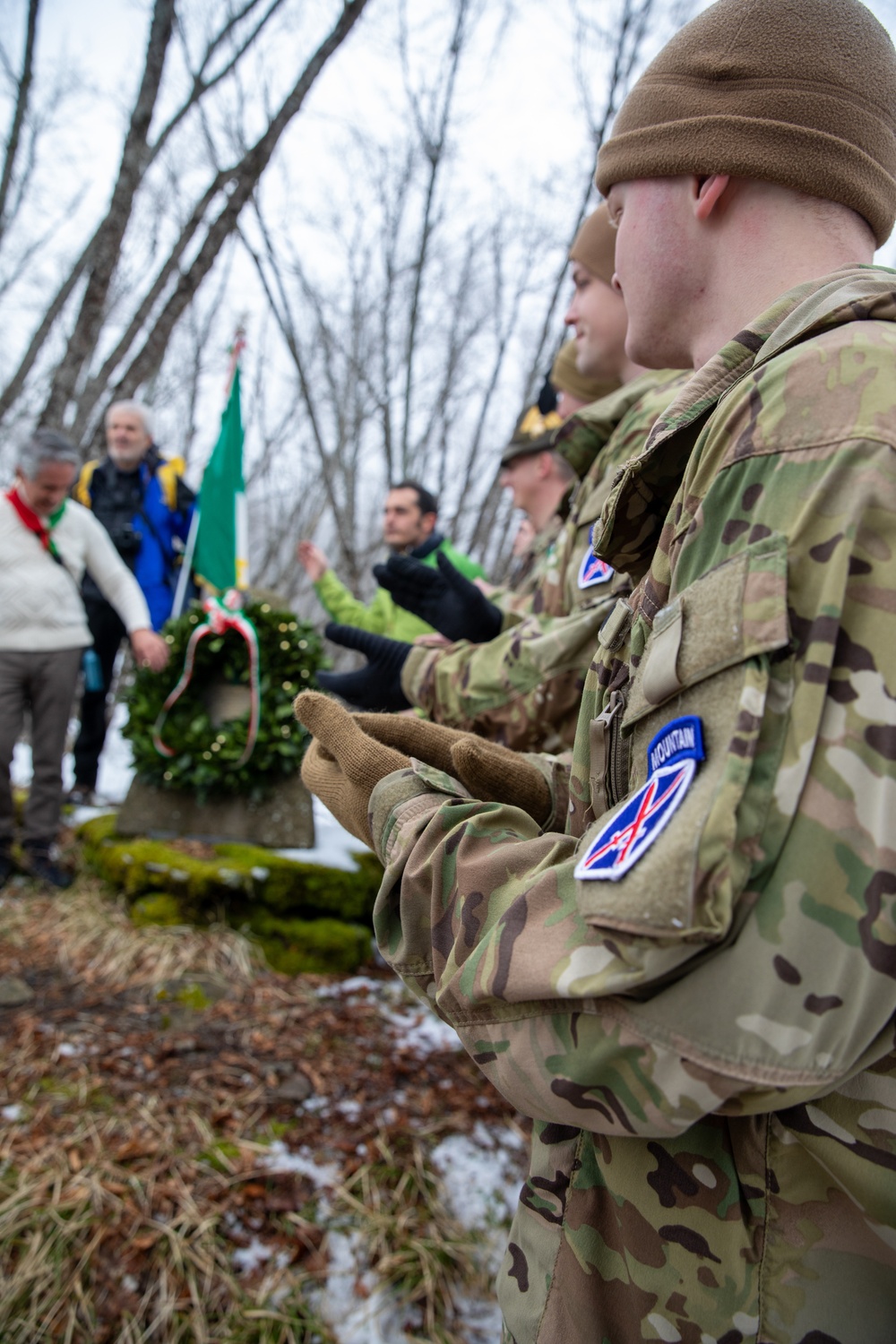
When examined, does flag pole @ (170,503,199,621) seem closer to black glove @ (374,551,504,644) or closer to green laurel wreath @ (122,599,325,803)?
green laurel wreath @ (122,599,325,803)

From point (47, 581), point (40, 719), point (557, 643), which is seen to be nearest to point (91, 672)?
point (40, 719)

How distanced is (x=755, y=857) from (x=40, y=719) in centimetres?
477

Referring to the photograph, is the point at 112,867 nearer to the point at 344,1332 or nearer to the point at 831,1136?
the point at 344,1332

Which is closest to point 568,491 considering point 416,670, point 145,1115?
point 416,670

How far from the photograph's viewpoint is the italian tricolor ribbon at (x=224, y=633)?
4602 millimetres

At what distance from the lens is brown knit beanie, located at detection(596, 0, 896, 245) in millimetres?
1102

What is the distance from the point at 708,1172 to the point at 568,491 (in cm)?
227

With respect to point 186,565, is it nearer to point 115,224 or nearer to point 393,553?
point 393,553

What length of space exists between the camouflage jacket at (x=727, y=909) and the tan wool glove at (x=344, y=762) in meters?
0.16

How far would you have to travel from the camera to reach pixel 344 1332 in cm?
218

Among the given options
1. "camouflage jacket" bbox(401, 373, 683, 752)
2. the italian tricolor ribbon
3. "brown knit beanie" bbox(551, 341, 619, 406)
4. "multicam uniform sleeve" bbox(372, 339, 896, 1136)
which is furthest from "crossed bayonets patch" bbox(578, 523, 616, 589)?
the italian tricolor ribbon

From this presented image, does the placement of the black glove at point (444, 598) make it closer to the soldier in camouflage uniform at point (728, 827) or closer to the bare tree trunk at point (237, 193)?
the soldier in camouflage uniform at point (728, 827)

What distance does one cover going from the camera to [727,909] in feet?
2.32

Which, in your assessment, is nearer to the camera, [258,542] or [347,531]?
[347,531]
